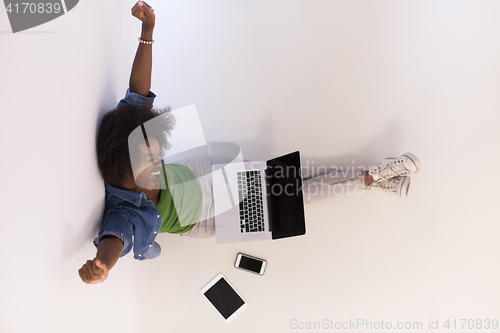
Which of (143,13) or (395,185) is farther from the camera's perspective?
(395,185)

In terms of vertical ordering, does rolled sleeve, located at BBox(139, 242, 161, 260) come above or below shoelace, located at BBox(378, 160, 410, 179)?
below

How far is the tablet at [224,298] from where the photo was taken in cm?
165

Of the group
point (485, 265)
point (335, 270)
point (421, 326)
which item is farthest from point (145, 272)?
point (485, 265)

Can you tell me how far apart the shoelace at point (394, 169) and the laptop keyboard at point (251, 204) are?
0.63 meters

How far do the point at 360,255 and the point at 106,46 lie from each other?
154 centimetres

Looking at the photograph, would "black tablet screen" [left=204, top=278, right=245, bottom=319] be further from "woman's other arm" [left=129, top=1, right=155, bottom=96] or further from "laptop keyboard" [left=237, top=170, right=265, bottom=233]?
"woman's other arm" [left=129, top=1, right=155, bottom=96]

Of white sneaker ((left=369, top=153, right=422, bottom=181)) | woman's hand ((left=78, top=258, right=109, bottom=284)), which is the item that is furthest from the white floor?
woman's hand ((left=78, top=258, right=109, bottom=284))

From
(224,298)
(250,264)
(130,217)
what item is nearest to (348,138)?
(250,264)

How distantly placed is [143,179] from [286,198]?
2.00 feet

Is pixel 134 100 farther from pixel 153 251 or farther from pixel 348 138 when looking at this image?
pixel 348 138

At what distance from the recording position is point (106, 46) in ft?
3.96

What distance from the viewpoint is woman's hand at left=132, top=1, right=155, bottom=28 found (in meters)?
1.15

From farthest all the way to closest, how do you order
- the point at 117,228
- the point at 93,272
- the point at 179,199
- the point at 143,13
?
the point at 179,199
the point at 143,13
the point at 117,228
the point at 93,272

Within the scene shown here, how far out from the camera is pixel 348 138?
1733 millimetres
